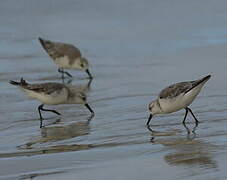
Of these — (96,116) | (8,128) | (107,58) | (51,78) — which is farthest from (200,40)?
(8,128)

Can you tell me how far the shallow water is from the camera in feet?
22.9

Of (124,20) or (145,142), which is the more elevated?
(124,20)

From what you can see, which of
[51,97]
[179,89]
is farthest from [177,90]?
[51,97]

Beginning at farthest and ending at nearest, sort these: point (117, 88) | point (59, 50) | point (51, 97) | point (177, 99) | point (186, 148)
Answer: point (59, 50)
point (117, 88)
point (51, 97)
point (177, 99)
point (186, 148)

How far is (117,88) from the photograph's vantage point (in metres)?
11.2

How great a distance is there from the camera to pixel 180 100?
8.88 m

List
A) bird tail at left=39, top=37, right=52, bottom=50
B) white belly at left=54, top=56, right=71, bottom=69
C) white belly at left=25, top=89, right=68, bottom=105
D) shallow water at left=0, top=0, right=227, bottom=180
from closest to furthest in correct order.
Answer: shallow water at left=0, top=0, right=227, bottom=180 → white belly at left=25, top=89, right=68, bottom=105 → white belly at left=54, top=56, right=71, bottom=69 → bird tail at left=39, top=37, right=52, bottom=50

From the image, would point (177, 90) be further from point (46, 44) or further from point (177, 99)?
point (46, 44)

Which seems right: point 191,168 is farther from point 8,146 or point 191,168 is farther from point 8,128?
point 8,128

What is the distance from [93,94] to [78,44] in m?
4.04

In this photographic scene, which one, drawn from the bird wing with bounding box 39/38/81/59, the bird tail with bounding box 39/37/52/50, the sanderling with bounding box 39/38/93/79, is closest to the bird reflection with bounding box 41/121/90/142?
the sanderling with bounding box 39/38/93/79

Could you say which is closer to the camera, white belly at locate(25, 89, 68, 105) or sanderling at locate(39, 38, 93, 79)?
white belly at locate(25, 89, 68, 105)

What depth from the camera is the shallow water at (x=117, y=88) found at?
698 cm

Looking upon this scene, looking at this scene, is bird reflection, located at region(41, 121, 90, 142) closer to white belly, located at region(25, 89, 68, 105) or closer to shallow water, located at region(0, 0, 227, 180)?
shallow water, located at region(0, 0, 227, 180)
